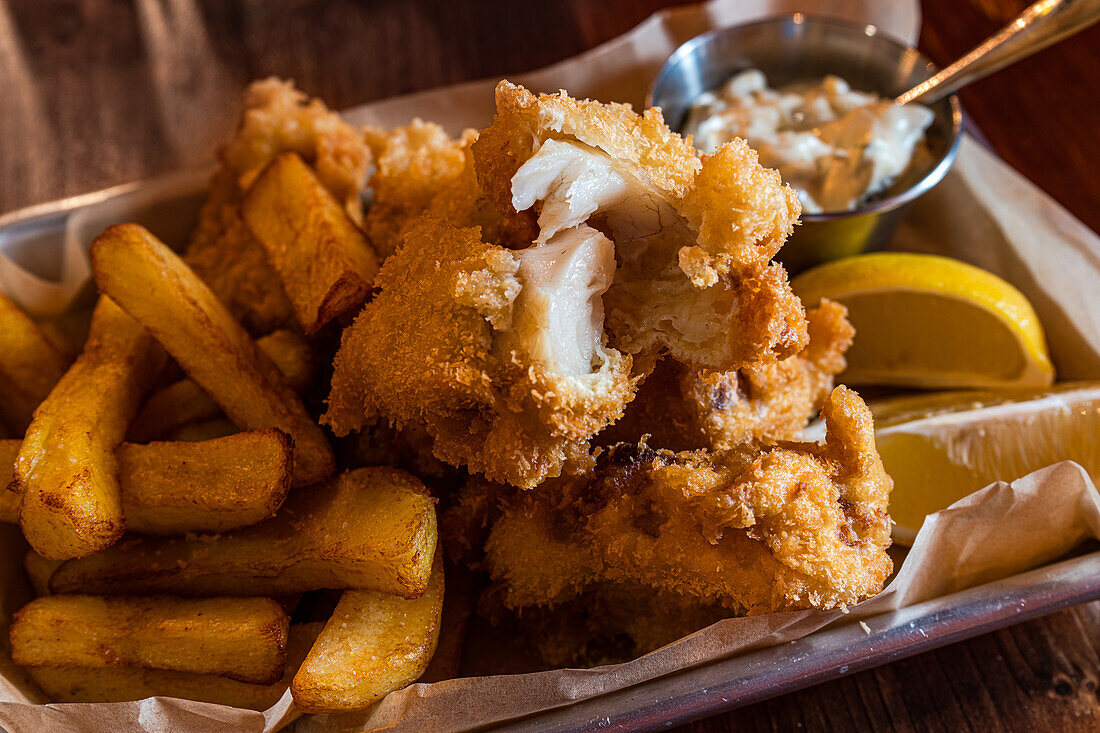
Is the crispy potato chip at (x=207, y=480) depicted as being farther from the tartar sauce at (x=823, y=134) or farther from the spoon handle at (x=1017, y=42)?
the spoon handle at (x=1017, y=42)

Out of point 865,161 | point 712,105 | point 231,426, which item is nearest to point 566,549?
point 231,426

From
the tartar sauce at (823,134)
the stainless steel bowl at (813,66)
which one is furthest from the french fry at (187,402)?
the stainless steel bowl at (813,66)

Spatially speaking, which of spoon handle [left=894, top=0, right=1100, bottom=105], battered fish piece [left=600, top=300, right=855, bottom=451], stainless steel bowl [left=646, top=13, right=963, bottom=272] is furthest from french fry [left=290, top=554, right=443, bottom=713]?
spoon handle [left=894, top=0, right=1100, bottom=105]

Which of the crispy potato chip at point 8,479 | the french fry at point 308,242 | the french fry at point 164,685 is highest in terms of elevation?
the french fry at point 308,242

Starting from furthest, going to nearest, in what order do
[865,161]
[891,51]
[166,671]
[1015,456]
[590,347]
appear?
1. [891,51]
2. [865,161]
3. [1015,456]
4. [166,671]
5. [590,347]

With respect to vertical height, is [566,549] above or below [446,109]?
below

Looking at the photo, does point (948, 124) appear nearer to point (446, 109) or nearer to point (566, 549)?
point (446, 109)

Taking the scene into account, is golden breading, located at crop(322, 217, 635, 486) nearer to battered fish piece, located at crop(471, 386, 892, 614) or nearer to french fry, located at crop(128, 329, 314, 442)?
battered fish piece, located at crop(471, 386, 892, 614)
